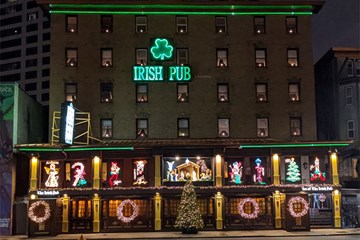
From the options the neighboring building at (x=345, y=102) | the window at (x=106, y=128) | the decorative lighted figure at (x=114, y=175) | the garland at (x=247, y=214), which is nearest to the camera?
the garland at (x=247, y=214)

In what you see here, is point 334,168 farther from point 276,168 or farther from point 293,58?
point 293,58

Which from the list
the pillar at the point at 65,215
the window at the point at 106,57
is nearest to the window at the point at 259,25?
the window at the point at 106,57

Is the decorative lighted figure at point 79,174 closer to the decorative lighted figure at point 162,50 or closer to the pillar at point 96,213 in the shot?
the pillar at point 96,213

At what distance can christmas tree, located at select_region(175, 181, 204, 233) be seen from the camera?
38.6 metres

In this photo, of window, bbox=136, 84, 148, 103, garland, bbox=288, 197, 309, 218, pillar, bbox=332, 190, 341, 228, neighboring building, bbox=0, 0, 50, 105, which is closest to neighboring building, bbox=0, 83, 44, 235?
window, bbox=136, 84, 148, 103

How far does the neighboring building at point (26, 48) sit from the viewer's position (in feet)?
406

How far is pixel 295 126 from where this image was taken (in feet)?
154

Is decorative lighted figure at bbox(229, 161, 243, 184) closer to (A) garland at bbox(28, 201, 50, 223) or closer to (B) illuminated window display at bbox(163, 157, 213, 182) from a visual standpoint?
(B) illuminated window display at bbox(163, 157, 213, 182)

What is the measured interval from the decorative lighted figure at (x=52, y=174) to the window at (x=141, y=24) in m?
14.3

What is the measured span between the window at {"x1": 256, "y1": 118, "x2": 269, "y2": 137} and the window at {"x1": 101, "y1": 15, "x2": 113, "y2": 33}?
15615 mm

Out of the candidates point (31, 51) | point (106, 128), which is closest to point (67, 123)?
point (106, 128)

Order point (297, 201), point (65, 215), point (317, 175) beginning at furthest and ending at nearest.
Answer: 1. point (317, 175)
2. point (65, 215)
3. point (297, 201)

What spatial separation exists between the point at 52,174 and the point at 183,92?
532 inches

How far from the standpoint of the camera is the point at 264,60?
156 ft
